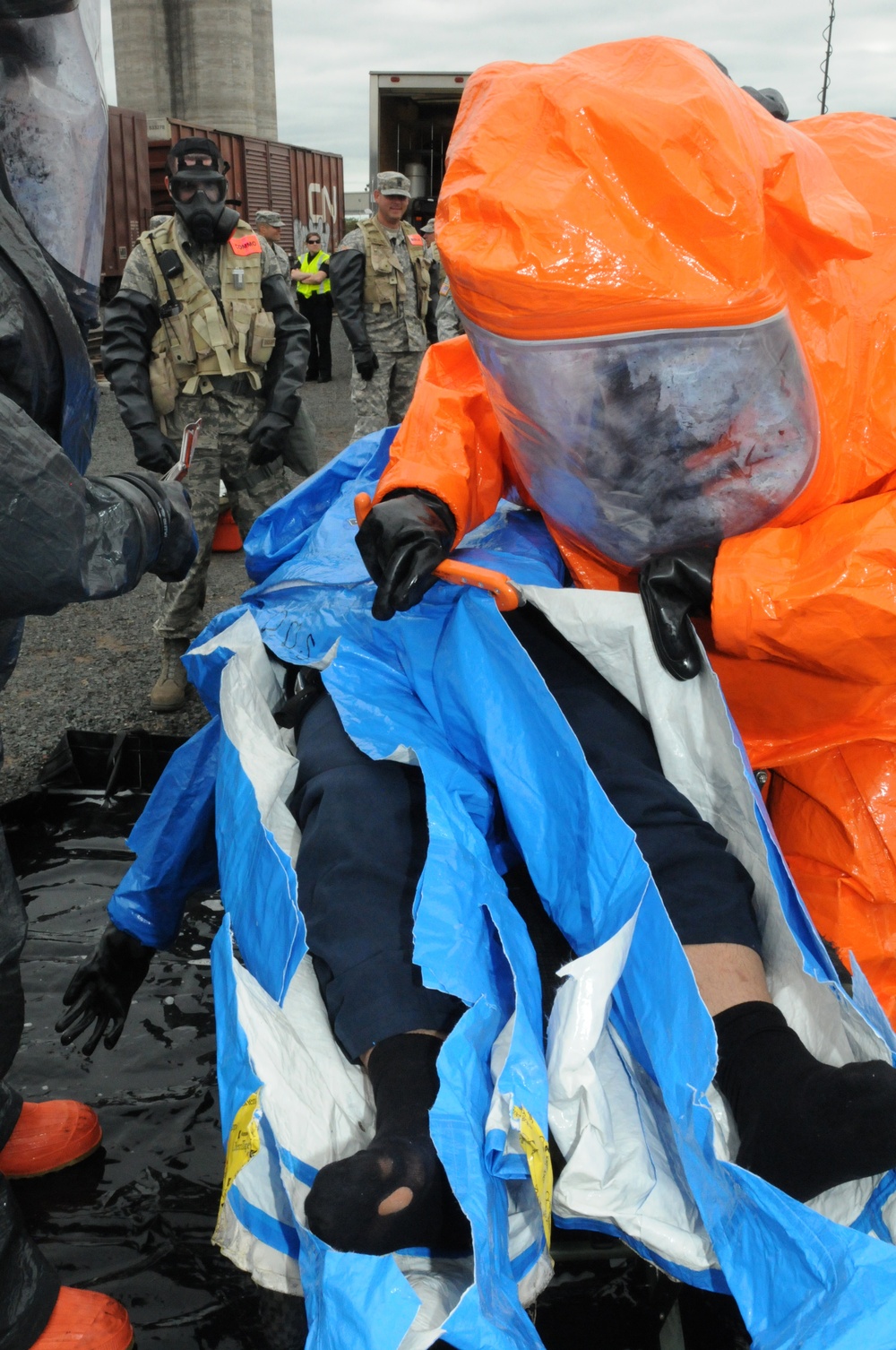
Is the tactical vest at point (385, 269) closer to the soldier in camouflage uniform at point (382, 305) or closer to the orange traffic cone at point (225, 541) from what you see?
the soldier in camouflage uniform at point (382, 305)

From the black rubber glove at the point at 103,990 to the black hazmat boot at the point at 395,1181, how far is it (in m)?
0.86

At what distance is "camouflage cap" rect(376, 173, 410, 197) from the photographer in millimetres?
6703

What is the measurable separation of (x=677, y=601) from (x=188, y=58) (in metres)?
29.1

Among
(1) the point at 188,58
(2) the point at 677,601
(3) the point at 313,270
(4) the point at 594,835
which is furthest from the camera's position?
(1) the point at 188,58

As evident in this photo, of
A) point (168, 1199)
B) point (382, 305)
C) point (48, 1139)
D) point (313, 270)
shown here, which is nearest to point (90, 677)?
point (48, 1139)

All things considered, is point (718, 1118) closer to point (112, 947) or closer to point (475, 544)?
point (475, 544)

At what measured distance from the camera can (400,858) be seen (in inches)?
54.0

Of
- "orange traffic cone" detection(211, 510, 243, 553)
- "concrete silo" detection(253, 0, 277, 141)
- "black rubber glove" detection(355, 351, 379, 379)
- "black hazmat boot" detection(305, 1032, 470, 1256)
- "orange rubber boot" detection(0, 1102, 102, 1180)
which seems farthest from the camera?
"concrete silo" detection(253, 0, 277, 141)

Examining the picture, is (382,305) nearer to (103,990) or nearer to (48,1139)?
(103,990)

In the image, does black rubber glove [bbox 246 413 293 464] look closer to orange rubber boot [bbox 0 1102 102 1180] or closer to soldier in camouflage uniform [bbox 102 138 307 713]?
soldier in camouflage uniform [bbox 102 138 307 713]

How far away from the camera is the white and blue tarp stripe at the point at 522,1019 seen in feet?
3.35

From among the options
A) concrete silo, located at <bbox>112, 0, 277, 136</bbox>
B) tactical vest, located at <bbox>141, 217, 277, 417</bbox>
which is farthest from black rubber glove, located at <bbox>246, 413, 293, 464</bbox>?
A: concrete silo, located at <bbox>112, 0, 277, 136</bbox>

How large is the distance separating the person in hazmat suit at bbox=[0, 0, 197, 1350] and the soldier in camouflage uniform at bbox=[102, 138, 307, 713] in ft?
7.28

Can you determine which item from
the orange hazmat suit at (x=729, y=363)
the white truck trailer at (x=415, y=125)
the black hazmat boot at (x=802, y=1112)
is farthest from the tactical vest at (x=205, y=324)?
the white truck trailer at (x=415, y=125)
